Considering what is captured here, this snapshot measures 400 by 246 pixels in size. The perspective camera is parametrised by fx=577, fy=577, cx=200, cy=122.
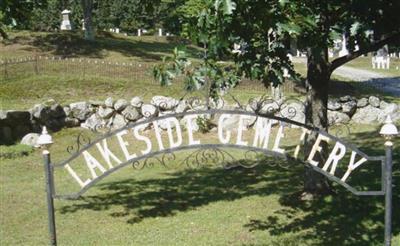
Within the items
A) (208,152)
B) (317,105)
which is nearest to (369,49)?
(317,105)

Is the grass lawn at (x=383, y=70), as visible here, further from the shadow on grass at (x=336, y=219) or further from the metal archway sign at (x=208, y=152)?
the shadow on grass at (x=336, y=219)

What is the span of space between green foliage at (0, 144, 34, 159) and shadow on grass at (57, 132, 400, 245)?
4350 mm

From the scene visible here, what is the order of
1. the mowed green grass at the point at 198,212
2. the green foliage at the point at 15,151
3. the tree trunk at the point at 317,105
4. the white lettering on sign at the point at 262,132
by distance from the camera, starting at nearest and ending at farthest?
1. the white lettering on sign at the point at 262,132
2. the mowed green grass at the point at 198,212
3. the tree trunk at the point at 317,105
4. the green foliage at the point at 15,151

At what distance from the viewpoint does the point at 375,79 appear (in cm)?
3020

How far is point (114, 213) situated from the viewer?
9.46 metres

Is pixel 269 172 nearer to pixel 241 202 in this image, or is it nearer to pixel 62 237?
pixel 241 202

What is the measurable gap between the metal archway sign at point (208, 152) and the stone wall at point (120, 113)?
3.82 feet

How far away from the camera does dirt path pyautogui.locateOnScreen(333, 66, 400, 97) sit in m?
26.2

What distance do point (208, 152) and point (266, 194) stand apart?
3.07 metres

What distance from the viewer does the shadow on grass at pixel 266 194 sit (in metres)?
8.08

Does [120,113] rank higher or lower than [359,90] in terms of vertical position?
lower

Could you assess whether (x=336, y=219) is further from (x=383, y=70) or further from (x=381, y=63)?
(x=381, y=63)

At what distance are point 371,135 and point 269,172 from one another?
497 centimetres

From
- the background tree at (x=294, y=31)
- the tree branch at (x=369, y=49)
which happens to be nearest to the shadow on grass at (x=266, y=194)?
the background tree at (x=294, y=31)
